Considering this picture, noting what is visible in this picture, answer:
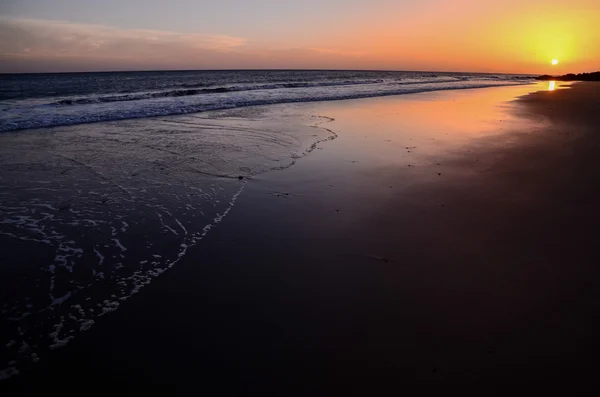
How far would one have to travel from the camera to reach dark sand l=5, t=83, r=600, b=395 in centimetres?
268

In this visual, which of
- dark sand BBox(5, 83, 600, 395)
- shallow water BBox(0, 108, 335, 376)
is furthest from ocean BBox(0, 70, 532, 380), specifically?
dark sand BBox(5, 83, 600, 395)

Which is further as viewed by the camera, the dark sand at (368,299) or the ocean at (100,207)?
the ocean at (100,207)

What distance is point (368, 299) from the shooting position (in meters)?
3.54

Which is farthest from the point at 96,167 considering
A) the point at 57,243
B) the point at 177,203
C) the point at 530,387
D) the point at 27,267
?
the point at 530,387

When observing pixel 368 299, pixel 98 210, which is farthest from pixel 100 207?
pixel 368 299

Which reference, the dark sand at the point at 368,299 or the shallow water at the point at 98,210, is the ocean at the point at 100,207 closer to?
the shallow water at the point at 98,210

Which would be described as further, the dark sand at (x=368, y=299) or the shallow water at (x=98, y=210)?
the shallow water at (x=98, y=210)

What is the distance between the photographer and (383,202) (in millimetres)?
6113

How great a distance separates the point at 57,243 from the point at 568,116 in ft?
64.9

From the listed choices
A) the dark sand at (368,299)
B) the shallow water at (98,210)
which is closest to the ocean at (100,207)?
the shallow water at (98,210)

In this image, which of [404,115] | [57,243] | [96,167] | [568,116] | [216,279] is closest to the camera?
[216,279]

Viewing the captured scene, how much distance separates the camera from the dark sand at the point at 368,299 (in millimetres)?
2678

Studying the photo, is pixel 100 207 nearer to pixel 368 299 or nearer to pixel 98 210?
pixel 98 210

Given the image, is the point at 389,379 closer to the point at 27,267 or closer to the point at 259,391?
the point at 259,391
